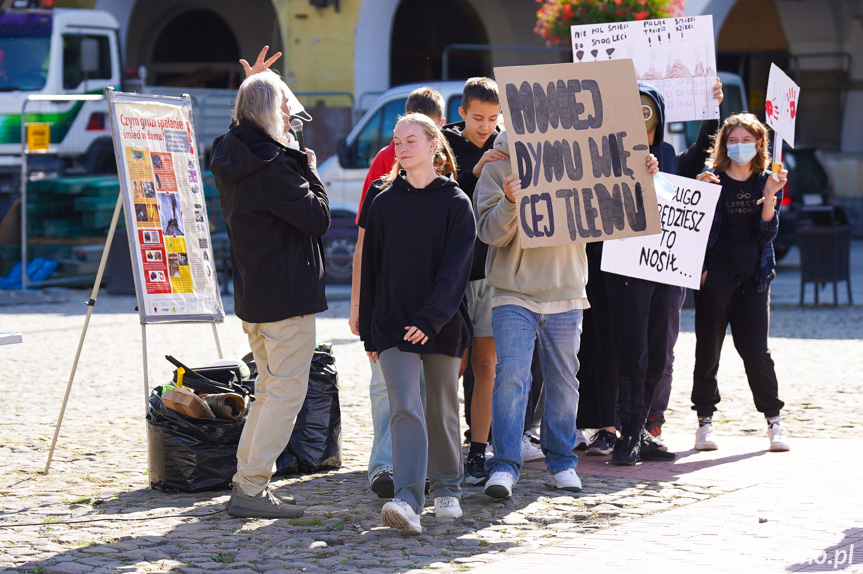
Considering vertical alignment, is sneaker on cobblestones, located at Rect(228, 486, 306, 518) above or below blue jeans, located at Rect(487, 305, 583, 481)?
below

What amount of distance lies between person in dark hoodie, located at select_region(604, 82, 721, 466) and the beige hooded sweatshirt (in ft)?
2.46

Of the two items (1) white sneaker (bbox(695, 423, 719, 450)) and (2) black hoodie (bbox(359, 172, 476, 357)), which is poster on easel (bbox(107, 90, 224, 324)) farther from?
(1) white sneaker (bbox(695, 423, 719, 450))

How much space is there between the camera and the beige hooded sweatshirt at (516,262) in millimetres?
5605

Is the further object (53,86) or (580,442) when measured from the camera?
(53,86)

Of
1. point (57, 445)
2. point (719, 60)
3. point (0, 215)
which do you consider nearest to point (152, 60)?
point (0, 215)

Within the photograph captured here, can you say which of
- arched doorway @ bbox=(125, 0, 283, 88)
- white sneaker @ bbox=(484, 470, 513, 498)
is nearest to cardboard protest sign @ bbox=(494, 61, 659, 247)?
white sneaker @ bbox=(484, 470, 513, 498)

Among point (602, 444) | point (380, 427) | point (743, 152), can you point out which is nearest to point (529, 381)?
point (380, 427)

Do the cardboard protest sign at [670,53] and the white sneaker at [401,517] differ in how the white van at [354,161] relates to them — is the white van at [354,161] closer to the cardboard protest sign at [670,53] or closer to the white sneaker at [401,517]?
the cardboard protest sign at [670,53]

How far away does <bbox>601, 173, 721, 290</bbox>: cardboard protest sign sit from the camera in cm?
638

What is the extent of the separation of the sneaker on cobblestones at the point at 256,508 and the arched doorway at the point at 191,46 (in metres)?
21.7

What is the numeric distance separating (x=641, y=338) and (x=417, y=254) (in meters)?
1.72

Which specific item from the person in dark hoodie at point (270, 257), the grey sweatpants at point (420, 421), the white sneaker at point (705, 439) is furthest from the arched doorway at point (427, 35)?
the grey sweatpants at point (420, 421)

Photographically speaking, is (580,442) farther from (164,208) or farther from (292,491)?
(164,208)

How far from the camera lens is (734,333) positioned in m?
6.89
